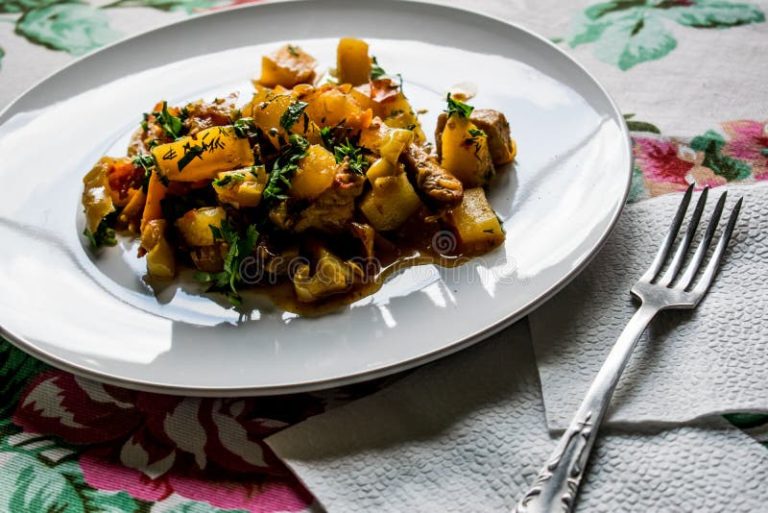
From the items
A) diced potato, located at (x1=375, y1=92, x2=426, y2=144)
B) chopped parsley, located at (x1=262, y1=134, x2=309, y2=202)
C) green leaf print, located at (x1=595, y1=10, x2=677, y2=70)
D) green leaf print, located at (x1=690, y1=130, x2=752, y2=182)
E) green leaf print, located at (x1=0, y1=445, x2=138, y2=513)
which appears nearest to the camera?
green leaf print, located at (x1=0, y1=445, x2=138, y2=513)

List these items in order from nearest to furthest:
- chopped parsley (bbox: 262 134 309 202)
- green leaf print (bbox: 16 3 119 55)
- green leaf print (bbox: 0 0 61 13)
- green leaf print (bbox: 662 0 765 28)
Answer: chopped parsley (bbox: 262 134 309 202)
green leaf print (bbox: 662 0 765 28)
green leaf print (bbox: 16 3 119 55)
green leaf print (bbox: 0 0 61 13)

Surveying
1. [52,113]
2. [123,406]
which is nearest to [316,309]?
[123,406]

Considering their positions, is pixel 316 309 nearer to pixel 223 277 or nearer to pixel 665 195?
pixel 223 277

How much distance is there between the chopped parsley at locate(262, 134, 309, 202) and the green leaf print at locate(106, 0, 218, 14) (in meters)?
1.59

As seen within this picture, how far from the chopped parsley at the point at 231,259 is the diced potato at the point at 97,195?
1.09 feet

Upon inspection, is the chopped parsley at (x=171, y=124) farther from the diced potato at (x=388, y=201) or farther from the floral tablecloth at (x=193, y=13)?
the floral tablecloth at (x=193, y=13)

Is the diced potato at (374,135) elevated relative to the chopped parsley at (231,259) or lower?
elevated

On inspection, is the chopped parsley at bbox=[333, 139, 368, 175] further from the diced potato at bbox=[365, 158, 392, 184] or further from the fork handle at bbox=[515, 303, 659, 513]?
the fork handle at bbox=[515, 303, 659, 513]

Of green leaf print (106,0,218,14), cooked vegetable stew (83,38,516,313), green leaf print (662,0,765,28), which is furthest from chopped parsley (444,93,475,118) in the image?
green leaf print (106,0,218,14)

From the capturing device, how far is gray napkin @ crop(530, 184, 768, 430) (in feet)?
5.14

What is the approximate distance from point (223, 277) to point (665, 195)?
1.15 meters

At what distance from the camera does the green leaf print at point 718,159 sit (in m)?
2.25

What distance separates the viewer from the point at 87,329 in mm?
1730

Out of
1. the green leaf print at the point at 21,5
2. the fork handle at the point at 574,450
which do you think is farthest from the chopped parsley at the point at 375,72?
the green leaf print at the point at 21,5
